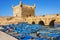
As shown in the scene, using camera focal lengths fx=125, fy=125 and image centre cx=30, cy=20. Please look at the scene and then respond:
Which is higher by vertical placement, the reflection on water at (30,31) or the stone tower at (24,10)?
the stone tower at (24,10)

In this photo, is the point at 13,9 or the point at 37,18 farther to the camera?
the point at 13,9

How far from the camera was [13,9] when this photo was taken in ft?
158

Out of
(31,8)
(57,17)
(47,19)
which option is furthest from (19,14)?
(57,17)

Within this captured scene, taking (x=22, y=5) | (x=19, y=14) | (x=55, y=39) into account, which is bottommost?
(x=55, y=39)

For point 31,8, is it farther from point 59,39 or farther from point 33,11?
point 59,39

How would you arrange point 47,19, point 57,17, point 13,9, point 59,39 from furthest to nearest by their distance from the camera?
point 13,9, point 47,19, point 57,17, point 59,39

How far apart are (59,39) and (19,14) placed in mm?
34824

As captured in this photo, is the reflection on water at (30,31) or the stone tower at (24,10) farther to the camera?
the stone tower at (24,10)

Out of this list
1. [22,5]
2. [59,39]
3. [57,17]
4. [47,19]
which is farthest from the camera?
[22,5]

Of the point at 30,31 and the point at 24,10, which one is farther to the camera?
the point at 24,10

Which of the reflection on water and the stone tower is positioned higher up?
the stone tower

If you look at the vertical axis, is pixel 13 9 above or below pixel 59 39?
above

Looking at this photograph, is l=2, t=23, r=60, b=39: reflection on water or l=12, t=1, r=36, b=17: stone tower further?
l=12, t=1, r=36, b=17: stone tower

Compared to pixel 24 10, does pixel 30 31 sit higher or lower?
lower
